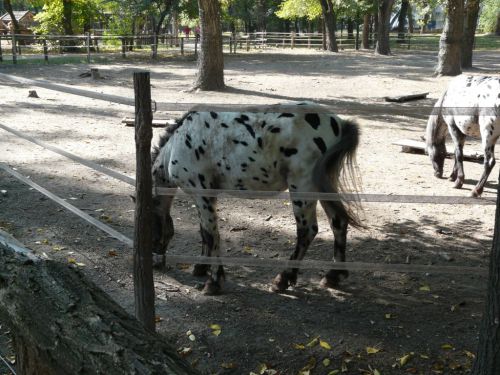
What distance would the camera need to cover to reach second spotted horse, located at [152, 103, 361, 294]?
428cm

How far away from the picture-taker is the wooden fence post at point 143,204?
3.36m

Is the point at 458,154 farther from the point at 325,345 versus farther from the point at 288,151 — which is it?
the point at 325,345

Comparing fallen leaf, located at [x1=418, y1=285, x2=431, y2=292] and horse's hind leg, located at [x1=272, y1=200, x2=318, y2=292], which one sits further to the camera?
fallen leaf, located at [x1=418, y1=285, x2=431, y2=292]

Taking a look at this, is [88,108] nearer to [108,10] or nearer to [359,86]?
[359,86]

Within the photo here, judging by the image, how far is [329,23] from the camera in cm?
3297

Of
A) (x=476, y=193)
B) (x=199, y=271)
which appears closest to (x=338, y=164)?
(x=199, y=271)

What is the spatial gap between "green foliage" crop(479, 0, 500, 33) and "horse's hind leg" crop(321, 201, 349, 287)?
50392 mm

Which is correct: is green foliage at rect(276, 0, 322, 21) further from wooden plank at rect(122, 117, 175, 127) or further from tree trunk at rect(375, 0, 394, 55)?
wooden plank at rect(122, 117, 175, 127)

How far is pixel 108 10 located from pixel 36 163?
28.3 meters

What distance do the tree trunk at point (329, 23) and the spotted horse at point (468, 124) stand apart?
25.7 m

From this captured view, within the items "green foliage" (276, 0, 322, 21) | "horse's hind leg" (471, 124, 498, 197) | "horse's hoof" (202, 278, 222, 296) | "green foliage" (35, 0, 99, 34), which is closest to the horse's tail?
"horse's hoof" (202, 278, 222, 296)

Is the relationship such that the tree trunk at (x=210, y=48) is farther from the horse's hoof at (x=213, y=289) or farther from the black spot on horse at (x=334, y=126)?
the horse's hoof at (x=213, y=289)

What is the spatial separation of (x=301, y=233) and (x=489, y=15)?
181 ft

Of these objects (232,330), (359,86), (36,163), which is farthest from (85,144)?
(359,86)
